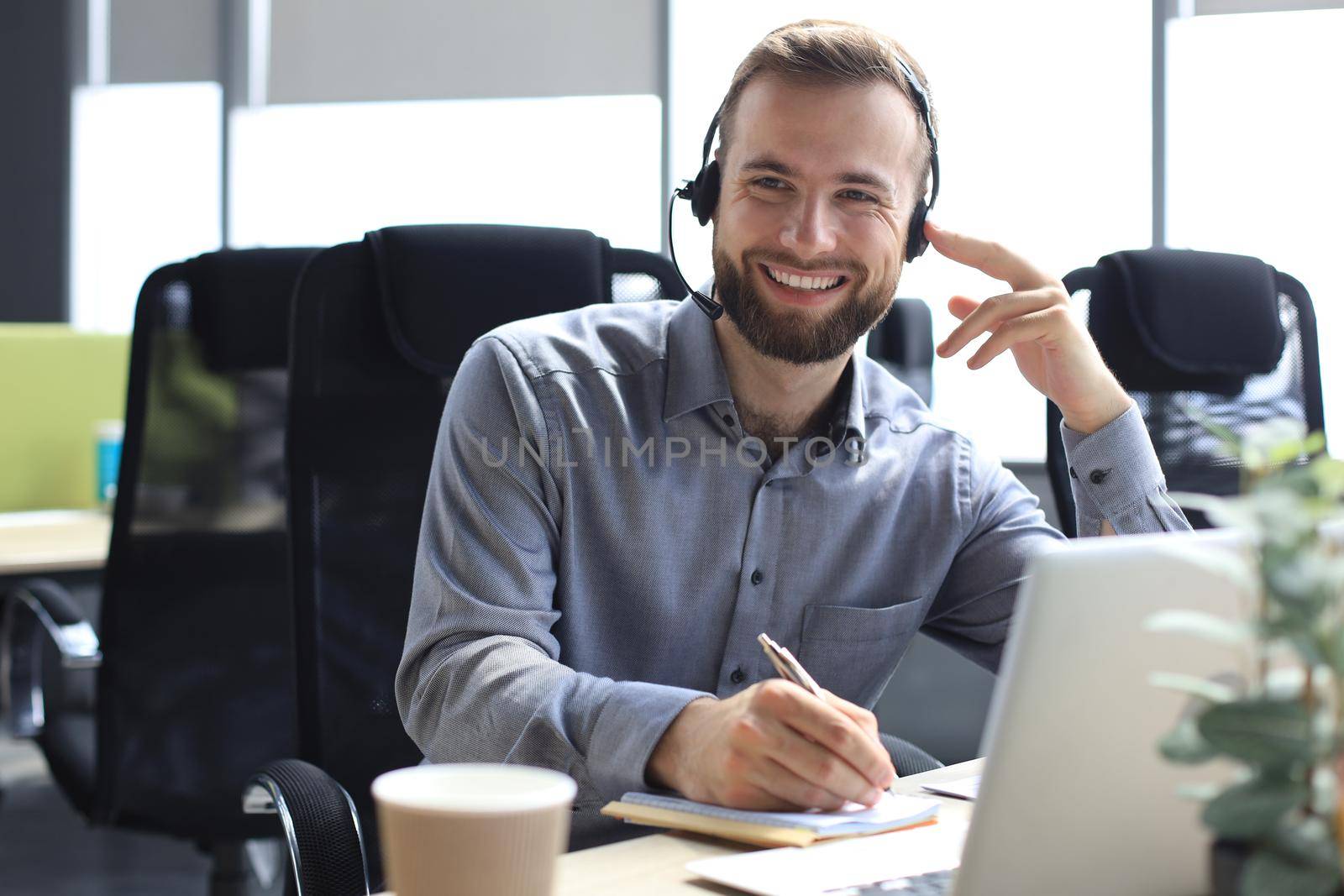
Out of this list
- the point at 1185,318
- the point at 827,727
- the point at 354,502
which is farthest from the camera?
the point at 1185,318

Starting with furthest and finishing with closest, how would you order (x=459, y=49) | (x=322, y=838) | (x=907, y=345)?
1. (x=459, y=49)
2. (x=907, y=345)
3. (x=322, y=838)

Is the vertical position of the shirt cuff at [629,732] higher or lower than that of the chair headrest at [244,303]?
lower

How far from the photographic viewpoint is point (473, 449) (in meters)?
1.27

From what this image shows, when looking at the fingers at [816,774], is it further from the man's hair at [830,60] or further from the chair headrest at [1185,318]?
the chair headrest at [1185,318]

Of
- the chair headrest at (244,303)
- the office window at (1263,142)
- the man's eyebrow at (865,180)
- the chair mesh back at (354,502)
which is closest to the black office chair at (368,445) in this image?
the chair mesh back at (354,502)

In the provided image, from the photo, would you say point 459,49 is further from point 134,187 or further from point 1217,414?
point 1217,414

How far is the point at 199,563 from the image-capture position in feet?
6.59

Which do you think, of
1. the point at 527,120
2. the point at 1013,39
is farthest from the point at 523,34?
the point at 1013,39

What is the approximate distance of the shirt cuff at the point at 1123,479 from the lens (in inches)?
54.9

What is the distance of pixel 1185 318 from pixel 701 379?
2.52 feet

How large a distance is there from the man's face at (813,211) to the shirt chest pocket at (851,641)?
10.4 inches

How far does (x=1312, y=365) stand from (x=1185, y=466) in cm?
24

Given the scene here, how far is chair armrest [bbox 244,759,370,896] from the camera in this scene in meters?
1.10

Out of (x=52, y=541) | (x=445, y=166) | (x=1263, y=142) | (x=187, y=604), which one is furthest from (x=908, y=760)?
(x=445, y=166)
